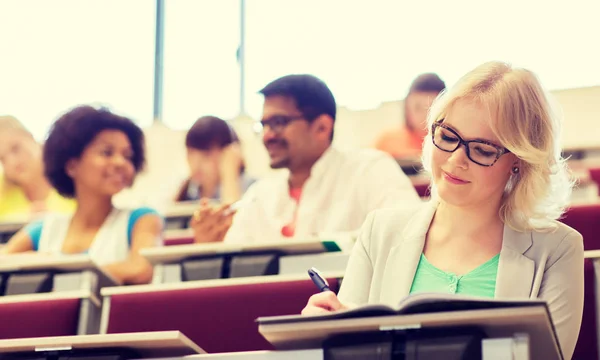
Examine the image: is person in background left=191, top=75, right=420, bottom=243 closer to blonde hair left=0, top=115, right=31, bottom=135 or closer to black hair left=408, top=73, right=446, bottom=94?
black hair left=408, top=73, right=446, bottom=94

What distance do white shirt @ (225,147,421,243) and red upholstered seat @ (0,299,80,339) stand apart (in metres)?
0.36

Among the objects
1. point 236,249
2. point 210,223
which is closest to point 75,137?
point 210,223

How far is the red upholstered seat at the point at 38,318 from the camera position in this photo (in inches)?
42.9

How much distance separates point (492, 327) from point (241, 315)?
1.45 feet

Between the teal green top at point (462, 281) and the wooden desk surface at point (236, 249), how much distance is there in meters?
0.30

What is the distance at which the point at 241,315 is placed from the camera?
1064 mm

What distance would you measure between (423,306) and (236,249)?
553 millimetres

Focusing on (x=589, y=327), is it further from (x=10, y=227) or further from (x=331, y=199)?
(x=10, y=227)

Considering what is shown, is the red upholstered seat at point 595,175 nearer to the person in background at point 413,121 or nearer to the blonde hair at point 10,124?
the person in background at point 413,121

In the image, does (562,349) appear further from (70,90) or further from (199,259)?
(70,90)

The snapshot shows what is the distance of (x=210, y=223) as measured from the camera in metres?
1.43

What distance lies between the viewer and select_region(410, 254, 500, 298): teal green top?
86cm

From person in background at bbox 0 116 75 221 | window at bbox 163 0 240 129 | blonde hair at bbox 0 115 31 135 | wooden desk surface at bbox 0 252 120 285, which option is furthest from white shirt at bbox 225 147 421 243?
window at bbox 163 0 240 129

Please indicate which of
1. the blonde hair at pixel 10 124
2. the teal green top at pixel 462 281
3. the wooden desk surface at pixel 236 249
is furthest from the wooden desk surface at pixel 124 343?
the blonde hair at pixel 10 124
